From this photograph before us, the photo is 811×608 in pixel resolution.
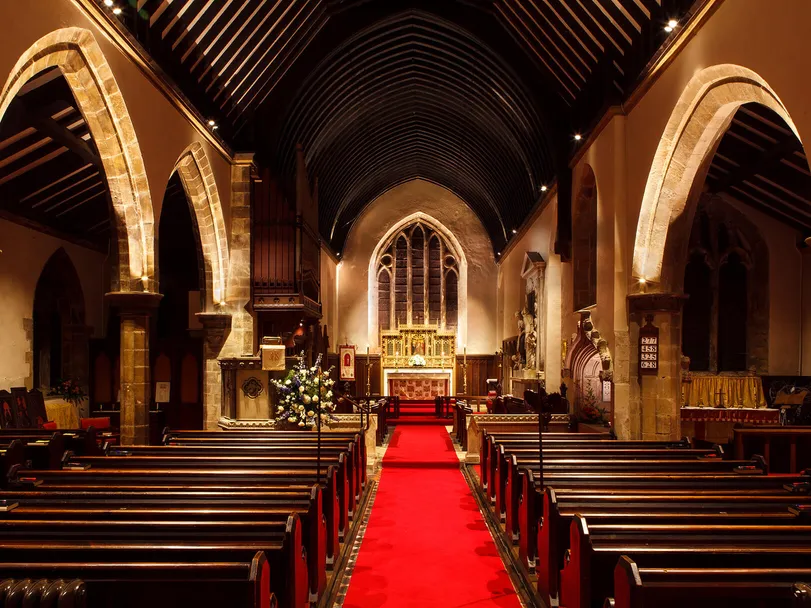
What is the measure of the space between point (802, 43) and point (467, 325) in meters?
17.1

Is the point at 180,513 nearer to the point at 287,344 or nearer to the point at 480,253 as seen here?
the point at 287,344

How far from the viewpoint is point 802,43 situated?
15.8 feet

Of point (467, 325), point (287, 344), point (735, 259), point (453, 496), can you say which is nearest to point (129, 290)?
point (287, 344)

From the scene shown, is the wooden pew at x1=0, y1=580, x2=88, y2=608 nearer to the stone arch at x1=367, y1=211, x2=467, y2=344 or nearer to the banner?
the banner

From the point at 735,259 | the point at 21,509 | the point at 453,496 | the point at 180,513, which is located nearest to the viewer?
the point at 180,513

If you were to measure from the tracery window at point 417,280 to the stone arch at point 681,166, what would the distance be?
530 inches

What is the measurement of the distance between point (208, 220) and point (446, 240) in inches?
481

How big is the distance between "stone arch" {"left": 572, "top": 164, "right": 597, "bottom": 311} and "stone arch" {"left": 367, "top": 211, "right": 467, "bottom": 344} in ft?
33.1

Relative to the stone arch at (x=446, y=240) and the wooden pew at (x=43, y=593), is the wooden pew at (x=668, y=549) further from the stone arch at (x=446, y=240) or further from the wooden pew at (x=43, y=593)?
the stone arch at (x=446, y=240)

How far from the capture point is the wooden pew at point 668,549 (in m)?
3.29

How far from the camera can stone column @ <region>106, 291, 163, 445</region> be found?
8.30 meters

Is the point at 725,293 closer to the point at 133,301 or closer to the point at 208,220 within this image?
the point at 208,220

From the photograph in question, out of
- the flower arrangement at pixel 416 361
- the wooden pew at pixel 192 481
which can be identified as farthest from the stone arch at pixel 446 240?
the wooden pew at pixel 192 481

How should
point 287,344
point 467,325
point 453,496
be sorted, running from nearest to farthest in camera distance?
point 453,496 < point 287,344 < point 467,325
